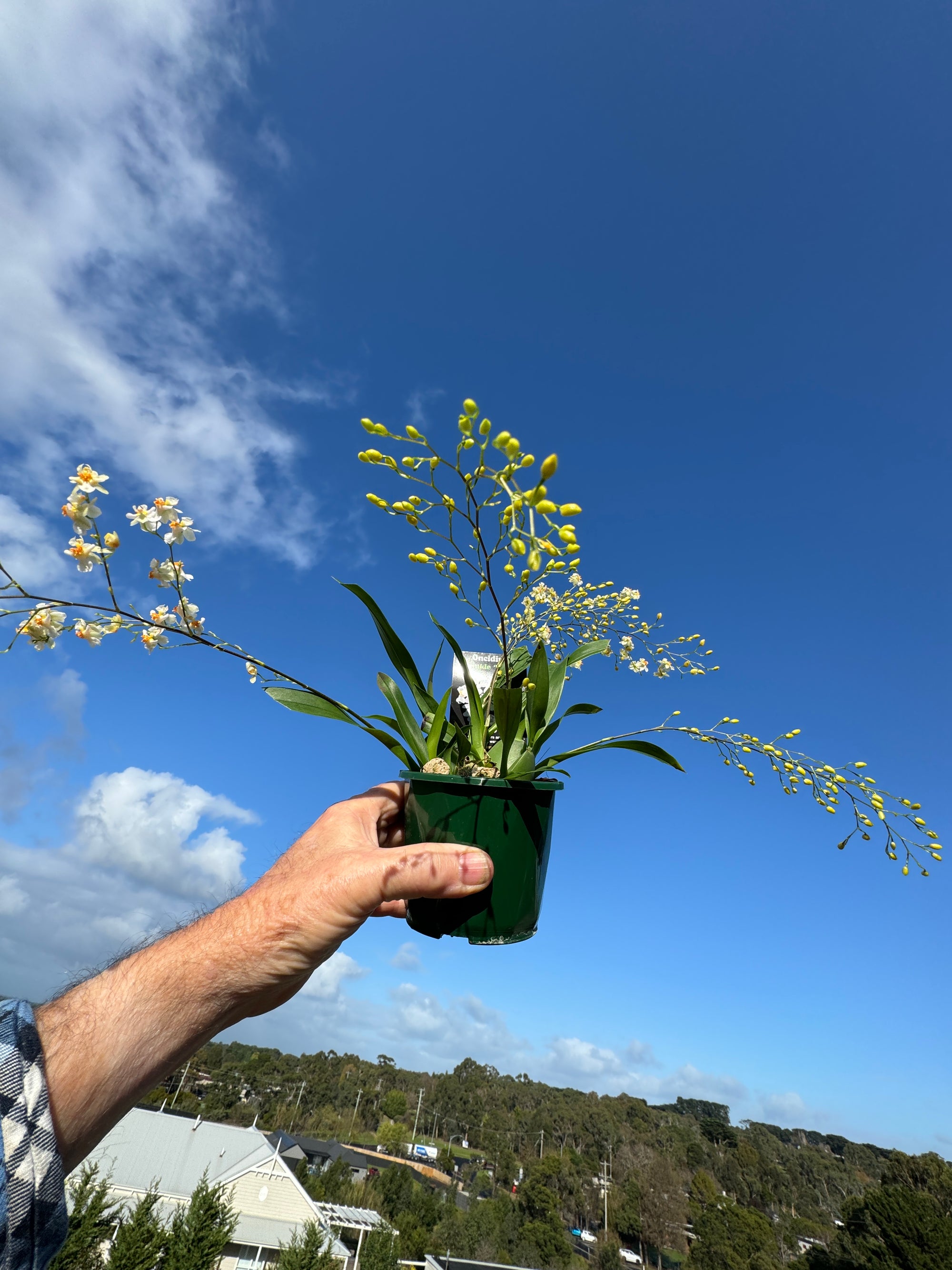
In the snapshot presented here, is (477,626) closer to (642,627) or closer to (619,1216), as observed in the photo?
(642,627)

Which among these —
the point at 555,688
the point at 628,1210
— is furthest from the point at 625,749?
the point at 628,1210

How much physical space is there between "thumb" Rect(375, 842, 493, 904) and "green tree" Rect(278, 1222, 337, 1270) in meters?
22.1

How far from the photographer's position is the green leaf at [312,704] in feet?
5.12

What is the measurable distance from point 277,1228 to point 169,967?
26356 mm

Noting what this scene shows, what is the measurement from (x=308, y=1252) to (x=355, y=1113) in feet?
151

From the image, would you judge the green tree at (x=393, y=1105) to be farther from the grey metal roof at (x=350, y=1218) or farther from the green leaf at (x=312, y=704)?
the green leaf at (x=312, y=704)

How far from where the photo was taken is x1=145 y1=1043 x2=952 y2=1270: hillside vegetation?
24.3m

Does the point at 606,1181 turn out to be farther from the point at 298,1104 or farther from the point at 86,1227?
the point at 86,1227

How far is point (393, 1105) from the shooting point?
54.5 meters

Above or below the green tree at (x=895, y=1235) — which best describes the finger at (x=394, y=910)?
above

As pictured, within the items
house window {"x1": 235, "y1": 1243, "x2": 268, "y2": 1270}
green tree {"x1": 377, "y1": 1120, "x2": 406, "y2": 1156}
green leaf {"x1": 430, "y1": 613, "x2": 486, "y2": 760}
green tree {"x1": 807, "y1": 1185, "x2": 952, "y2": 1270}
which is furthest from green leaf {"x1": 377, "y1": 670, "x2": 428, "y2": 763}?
green tree {"x1": 377, "y1": 1120, "x2": 406, "y2": 1156}

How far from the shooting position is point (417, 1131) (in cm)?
5603

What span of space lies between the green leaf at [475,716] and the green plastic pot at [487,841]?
0.16 m

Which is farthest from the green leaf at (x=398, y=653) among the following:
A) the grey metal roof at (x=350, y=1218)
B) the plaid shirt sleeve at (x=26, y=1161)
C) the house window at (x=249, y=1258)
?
the grey metal roof at (x=350, y=1218)
